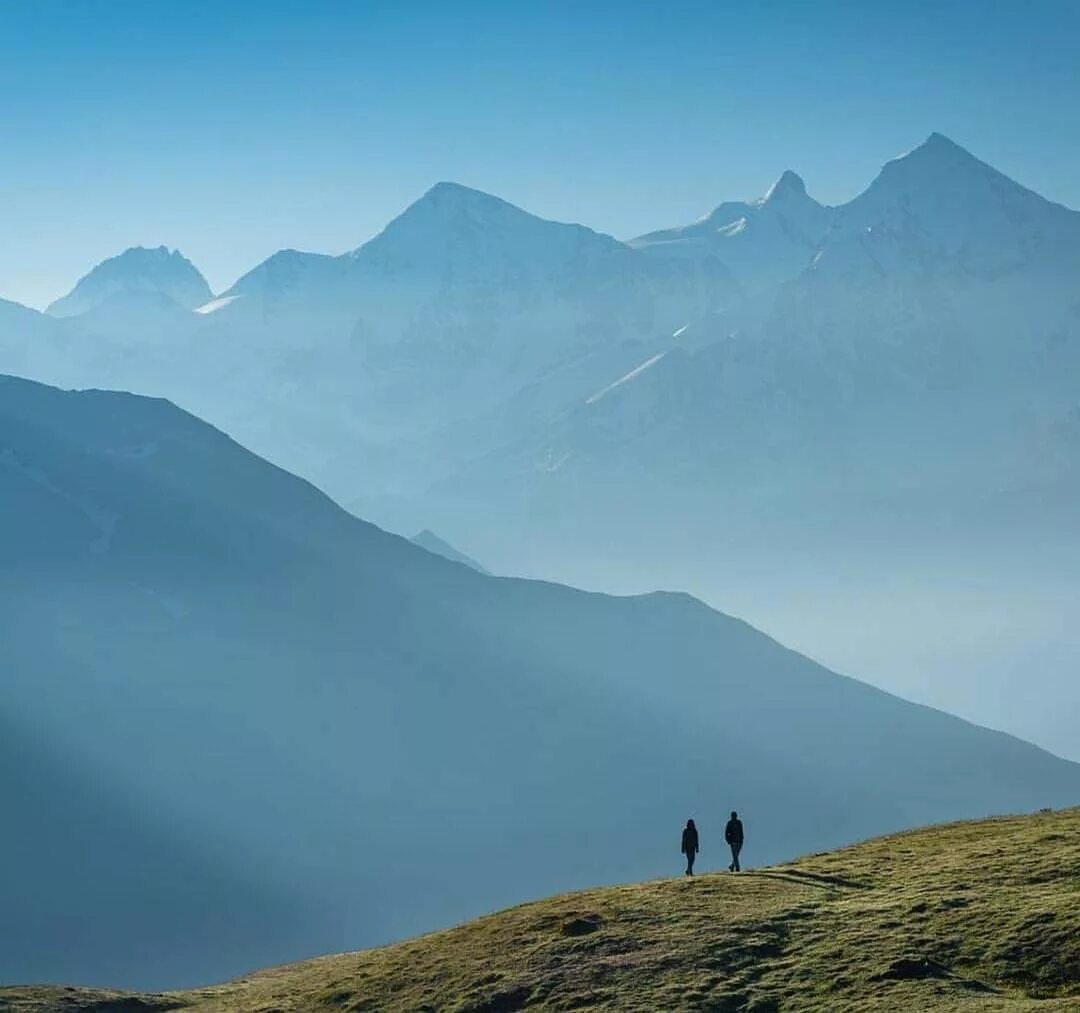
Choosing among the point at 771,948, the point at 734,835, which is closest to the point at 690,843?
the point at 734,835

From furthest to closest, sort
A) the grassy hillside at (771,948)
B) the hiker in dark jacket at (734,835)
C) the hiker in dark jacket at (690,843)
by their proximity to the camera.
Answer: the hiker in dark jacket at (734,835), the hiker in dark jacket at (690,843), the grassy hillside at (771,948)

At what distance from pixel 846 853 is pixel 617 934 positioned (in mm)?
17615

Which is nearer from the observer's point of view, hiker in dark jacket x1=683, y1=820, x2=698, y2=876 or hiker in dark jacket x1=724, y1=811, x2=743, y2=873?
hiker in dark jacket x1=683, y1=820, x2=698, y2=876

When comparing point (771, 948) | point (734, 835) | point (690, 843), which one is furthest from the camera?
point (690, 843)

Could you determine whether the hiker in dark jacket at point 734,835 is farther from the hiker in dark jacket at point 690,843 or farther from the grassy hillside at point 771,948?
the grassy hillside at point 771,948

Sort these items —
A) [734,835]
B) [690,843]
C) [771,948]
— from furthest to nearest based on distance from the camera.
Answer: [690,843] → [734,835] → [771,948]

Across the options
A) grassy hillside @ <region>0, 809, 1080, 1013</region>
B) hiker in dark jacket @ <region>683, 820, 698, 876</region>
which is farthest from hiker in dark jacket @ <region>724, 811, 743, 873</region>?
grassy hillside @ <region>0, 809, 1080, 1013</region>

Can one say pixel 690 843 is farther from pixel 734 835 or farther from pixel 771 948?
pixel 771 948

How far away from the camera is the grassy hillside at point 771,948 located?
46312 millimetres

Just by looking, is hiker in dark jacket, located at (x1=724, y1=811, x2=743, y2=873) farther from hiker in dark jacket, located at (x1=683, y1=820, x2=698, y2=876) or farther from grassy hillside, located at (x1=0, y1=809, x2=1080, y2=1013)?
grassy hillside, located at (x1=0, y1=809, x2=1080, y2=1013)

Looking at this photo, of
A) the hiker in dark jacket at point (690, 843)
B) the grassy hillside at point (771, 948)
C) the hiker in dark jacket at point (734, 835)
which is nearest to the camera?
the grassy hillside at point (771, 948)

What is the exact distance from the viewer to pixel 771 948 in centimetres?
5103

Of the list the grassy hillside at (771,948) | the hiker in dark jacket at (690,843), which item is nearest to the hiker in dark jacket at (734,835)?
the hiker in dark jacket at (690,843)

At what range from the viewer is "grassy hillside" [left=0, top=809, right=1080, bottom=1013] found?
46.3m
